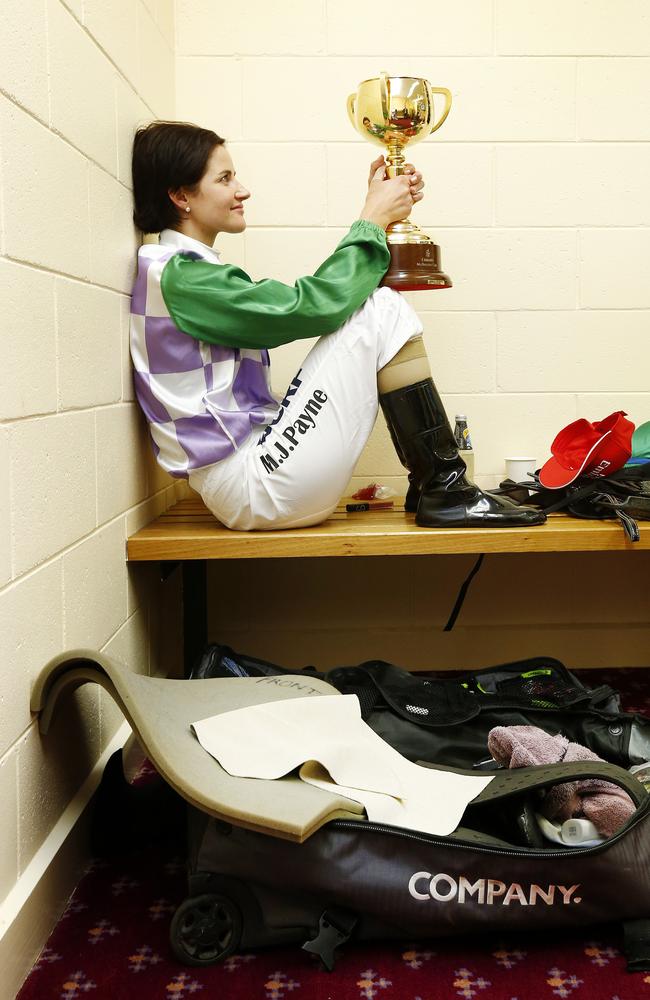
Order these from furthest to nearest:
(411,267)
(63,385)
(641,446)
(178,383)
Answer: (641,446) < (411,267) < (178,383) < (63,385)

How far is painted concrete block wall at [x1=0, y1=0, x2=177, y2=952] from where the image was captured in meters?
1.26

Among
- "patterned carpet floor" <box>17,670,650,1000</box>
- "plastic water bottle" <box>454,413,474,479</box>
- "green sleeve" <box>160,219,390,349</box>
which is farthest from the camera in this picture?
"plastic water bottle" <box>454,413,474,479</box>

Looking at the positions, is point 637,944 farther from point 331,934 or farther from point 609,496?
point 609,496

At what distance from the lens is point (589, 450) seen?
2.21 metres

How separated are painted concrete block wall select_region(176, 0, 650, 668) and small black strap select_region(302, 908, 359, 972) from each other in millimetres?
1443

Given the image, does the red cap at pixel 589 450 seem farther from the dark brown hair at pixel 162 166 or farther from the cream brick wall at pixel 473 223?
the dark brown hair at pixel 162 166

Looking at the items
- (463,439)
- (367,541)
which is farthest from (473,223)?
(367,541)

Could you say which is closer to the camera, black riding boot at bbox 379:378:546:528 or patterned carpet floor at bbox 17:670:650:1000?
patterned carpet floor at bbox 17:670:650:1000

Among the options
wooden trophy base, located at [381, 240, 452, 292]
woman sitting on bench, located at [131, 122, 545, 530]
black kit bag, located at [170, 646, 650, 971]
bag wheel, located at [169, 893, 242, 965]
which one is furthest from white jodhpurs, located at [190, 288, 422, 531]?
bag wheel, located at [169, 893, 242, 965]

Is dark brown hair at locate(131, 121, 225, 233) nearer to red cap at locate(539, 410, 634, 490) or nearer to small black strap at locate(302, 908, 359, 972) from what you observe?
red cap at locate(539, 410, 634, 490)

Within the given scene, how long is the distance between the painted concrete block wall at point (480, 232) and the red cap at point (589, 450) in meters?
0.41

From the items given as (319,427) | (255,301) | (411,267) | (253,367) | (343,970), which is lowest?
(343,970)

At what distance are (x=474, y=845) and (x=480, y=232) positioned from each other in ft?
5.90

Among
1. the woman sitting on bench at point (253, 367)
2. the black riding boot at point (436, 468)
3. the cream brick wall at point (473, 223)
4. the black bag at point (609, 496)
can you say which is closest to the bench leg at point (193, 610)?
the cream brick wall at point (473, 223)
